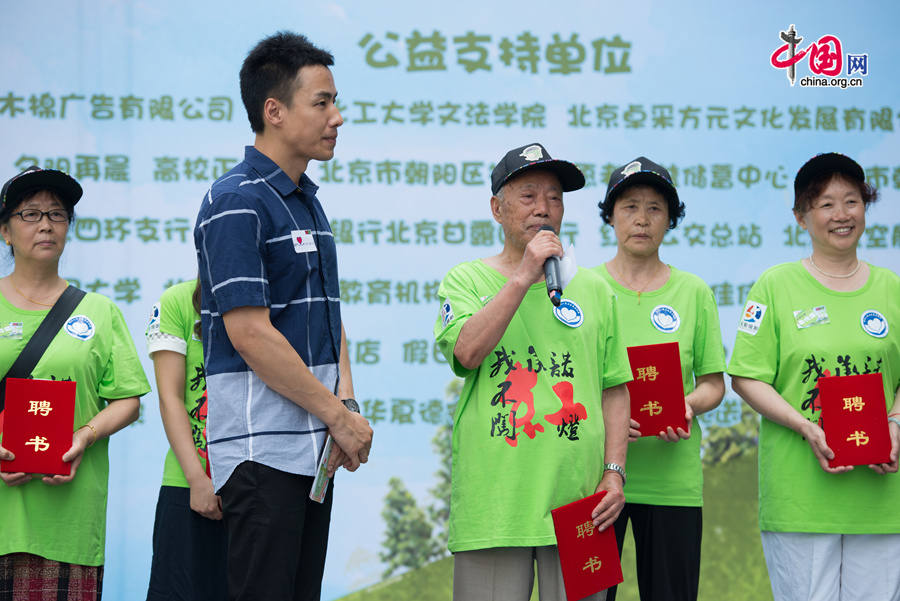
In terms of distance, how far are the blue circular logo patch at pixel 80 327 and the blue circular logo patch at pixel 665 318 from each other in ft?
5.24

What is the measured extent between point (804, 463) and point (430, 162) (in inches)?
79.8

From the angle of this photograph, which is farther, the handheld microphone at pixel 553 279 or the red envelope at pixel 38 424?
the red envelope at pixel 38 424

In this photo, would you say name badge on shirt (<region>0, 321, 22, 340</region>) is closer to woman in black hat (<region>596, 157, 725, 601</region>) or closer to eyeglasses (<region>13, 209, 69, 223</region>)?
eyeglasses (<region>13, 209, 69, 223</region>)

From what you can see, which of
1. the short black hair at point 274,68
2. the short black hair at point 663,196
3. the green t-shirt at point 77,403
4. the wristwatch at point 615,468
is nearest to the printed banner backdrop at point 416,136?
the short black hair at point 663,196

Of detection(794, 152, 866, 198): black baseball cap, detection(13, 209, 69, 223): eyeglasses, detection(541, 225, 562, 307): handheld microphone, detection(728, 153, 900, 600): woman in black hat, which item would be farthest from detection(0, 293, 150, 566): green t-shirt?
detection(794, 152, 866, 198): black baseball cap

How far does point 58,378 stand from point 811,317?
6.83 feet

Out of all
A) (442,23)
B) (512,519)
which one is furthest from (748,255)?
(512,519)

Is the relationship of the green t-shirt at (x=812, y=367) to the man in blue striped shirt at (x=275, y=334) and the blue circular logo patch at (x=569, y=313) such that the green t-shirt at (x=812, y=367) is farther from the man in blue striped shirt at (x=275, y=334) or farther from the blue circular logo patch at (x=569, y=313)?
the man in blue striped shirt at (x=275, y=334)

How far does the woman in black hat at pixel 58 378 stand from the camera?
232 centimetres

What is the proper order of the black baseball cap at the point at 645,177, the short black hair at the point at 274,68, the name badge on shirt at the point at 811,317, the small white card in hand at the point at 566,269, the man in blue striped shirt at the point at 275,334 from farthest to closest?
the black baseball cap at the point at 645,177 → the name badge on shirt at the point at 811,317 → the small white card in hand at the point at 566,269 → the short black hair at the point at 274,68 → the man in blue striped shirt at the point at 275,334

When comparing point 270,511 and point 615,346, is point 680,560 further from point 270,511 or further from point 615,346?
point 270,511

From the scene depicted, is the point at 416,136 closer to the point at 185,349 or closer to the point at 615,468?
the point at 185,349

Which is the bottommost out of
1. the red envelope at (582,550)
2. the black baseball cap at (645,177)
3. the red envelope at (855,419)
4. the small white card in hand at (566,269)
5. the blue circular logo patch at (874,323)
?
the red envelope at (582,550)

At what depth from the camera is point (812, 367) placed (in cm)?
243
